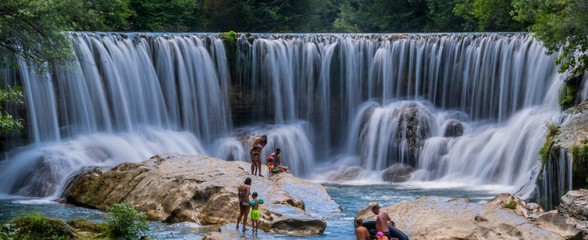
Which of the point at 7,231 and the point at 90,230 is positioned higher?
the point at 7,231

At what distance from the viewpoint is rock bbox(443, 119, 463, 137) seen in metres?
34.5

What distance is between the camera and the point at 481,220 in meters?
18.8

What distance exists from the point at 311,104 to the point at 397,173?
6757 millimetres

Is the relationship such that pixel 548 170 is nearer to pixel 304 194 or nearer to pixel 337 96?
pixel 304 194

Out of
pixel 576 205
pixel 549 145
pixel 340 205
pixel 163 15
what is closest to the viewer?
pixel 576 205

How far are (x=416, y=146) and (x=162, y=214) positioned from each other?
15.3 meters

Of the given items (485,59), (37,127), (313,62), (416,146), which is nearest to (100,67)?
(37,127)

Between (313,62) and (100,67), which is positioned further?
(313,62)

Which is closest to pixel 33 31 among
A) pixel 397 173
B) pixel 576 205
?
pixel 576 205

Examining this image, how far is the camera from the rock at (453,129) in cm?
3451

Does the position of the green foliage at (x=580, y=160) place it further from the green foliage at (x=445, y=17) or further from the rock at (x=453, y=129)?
the green foliage at (x=445, y=17)

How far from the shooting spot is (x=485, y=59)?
35.7 meters

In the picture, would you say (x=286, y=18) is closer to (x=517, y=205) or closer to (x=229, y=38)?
(x=229, y=38)

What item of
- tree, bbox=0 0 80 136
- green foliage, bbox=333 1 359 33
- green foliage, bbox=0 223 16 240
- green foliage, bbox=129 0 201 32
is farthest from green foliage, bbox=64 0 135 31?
green foliage, bbox=0 223 16 240
